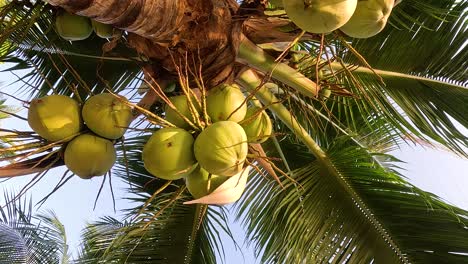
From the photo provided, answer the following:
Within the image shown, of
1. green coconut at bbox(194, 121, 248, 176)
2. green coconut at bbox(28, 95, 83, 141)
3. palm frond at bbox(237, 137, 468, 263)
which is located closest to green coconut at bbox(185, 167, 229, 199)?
green coconut at bbox(194, 121, 248, 176)

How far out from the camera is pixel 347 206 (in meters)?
2.93

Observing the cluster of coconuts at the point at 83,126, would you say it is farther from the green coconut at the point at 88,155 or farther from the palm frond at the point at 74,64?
the palm frond at the point at 74,64

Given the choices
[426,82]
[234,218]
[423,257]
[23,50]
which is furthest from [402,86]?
[23,50]

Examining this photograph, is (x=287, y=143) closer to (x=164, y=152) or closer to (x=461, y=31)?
(x=461, y=31)

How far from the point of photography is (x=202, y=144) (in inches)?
67.5

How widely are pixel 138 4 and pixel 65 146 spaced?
22.8 inches

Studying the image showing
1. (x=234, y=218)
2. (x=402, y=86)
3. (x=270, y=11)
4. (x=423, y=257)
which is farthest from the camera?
(x=234, y=218)

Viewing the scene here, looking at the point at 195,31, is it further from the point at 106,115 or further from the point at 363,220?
the point at 363,220

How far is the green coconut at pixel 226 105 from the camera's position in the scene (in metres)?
1.97

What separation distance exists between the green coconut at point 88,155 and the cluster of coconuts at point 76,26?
0.46 metres

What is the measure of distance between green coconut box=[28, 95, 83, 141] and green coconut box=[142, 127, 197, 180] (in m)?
0.31

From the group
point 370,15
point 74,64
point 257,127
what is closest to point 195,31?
point 257,127

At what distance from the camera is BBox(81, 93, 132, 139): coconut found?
1930 mm

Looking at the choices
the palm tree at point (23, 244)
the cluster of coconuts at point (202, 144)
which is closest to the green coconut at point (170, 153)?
the cluster of coconuts at point (202, 144)
